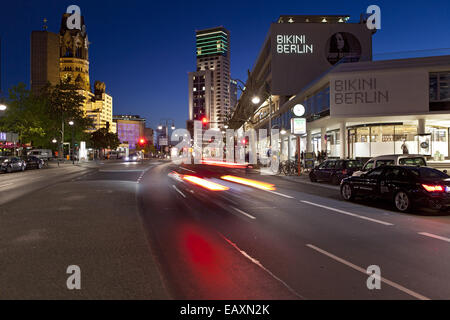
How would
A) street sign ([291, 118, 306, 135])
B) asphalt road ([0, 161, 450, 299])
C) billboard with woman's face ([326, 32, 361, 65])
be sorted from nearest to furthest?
asphalt road ([0, 161, 450, 299]) → street sign ([291, 118, 306, 135]) → billboard with woman's face ([326, 32, 361, 65])

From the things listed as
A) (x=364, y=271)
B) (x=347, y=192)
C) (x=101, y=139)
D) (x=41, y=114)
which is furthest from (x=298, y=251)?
(x=101, y=139)

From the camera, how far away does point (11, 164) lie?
35.1 m

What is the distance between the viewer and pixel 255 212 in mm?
10789

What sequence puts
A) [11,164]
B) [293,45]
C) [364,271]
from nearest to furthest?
[364,271]
[11,164]
[293,45]

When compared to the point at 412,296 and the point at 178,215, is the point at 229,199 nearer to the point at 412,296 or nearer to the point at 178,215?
the point at 178,215

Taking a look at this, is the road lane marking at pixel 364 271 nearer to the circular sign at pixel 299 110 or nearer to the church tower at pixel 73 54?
the circular sign at pixel 299 110

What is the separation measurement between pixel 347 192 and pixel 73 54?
609 feet

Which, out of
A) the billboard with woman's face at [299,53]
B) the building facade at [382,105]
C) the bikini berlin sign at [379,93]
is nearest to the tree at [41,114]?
the billboard with woman's face at [299,53]

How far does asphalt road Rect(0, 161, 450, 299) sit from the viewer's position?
14.9ft

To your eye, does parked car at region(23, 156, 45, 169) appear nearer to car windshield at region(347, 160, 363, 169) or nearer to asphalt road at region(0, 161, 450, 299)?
asphalt road at region(0, 161, 450, 299)

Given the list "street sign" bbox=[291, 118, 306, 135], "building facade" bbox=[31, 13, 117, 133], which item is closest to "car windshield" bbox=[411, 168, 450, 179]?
"street sign" bbox=[291, 118, 306, 135]

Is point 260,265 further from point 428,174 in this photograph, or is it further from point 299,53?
point 299,53

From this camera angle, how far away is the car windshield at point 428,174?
10586 millimetres

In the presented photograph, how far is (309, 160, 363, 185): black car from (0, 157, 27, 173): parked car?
2992cm
